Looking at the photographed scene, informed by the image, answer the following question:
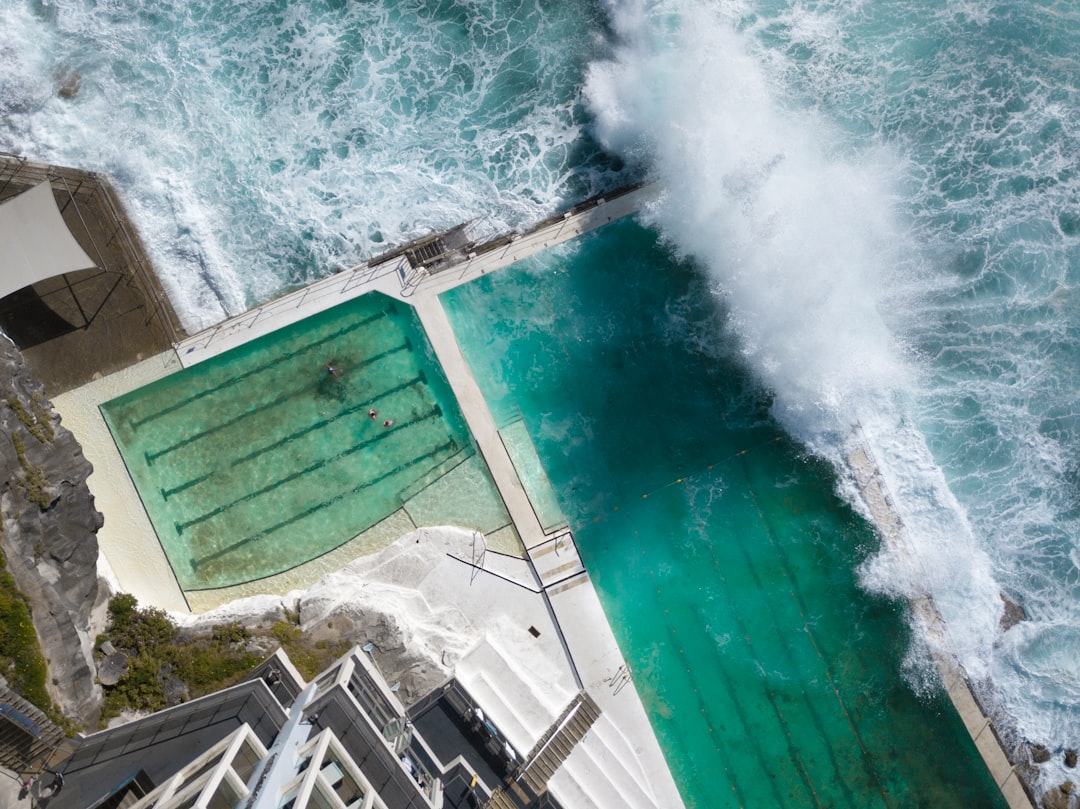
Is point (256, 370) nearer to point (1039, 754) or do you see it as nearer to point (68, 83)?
point (68, 83)

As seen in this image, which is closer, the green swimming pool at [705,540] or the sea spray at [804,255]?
the green swimming pool at [705,540]

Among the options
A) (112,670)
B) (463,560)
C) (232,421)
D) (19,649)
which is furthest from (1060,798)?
(19,649)

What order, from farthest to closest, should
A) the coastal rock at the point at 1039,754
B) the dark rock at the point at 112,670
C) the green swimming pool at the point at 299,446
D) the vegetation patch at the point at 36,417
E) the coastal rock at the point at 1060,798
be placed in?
the green swimming pool at the point at 299,446 → the coastal rock at the point at 1039,754 → the coastal rock at the point at 1060,798 → the vegetation patch at the point at 36,417 → the dark rock at the point at 112,670

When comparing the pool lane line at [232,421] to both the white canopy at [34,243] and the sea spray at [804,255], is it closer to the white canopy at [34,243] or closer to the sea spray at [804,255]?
the white canopy at [34,243]

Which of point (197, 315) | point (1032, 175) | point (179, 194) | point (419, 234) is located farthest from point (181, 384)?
point (1032, 175)

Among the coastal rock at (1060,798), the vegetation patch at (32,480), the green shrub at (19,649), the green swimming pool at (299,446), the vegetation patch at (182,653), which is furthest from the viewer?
the green swimming pool at (299,446)

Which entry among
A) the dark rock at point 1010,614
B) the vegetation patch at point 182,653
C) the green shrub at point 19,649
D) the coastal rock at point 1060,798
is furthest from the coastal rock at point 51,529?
the coastal rock at point 1060,798

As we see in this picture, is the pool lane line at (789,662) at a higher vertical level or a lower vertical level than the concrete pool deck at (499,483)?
lower
